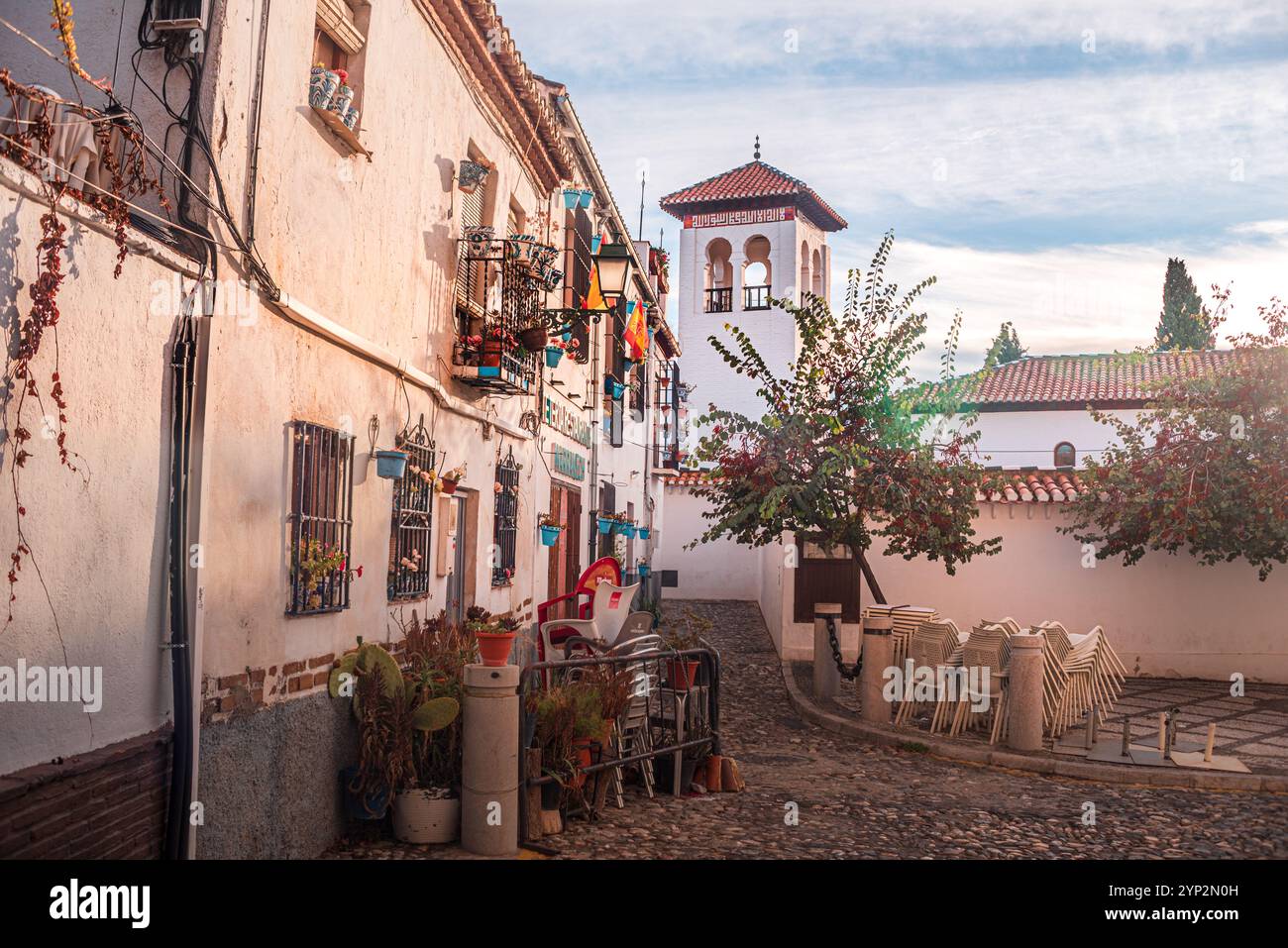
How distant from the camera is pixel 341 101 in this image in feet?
20.6

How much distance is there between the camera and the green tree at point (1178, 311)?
41.2 metres

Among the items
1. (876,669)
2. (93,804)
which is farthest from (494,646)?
(876,669)

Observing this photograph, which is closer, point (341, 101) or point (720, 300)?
point (341, 101)

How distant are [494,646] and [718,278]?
27152mm

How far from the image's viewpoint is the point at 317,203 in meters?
6.26

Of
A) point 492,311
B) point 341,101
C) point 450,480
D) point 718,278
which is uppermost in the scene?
point 718,278

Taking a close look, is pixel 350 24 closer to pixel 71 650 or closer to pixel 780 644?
pixel 71 650

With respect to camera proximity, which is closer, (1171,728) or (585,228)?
(1171,728)

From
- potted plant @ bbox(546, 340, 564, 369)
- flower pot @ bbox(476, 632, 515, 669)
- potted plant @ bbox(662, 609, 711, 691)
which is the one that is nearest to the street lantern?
potted plant @ bbox(546, 340, 564, 369)

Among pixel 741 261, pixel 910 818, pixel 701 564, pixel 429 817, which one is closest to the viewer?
pixel 429 817

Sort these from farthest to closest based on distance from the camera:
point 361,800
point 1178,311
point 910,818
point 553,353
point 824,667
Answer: point 1178,311 < point 824,667 < point 553,353 < point 910,818 < point 361,800

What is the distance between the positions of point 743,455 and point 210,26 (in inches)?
363

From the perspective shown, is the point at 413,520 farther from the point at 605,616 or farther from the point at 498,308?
the point at 498,308

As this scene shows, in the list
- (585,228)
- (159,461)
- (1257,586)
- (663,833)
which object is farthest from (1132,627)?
(159,461)
